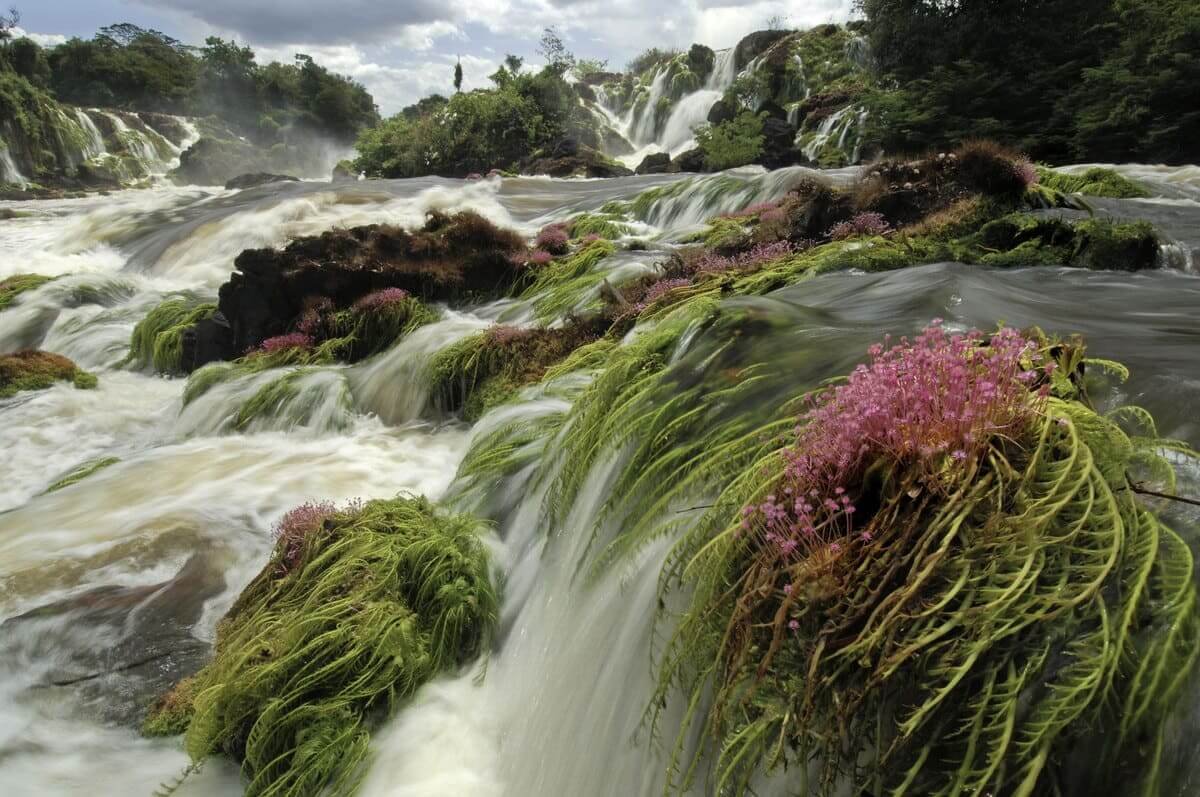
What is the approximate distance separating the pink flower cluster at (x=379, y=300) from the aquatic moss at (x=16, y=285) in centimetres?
827

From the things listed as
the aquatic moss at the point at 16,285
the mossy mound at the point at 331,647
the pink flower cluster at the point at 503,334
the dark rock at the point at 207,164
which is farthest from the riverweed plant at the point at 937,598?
the dark rock at the point at 207,164

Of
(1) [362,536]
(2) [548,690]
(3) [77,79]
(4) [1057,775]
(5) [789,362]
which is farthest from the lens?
(3) [77,79]

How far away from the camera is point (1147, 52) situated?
17062mm

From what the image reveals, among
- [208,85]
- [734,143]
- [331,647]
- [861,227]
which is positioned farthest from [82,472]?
[208,85]

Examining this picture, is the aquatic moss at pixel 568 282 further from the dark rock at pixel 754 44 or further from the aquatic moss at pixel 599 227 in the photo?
the dark rock at pixel 754 44

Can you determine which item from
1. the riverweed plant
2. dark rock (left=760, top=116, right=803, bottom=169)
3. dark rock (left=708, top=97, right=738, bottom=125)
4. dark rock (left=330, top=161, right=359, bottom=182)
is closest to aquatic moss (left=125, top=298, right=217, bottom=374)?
the riverweed plant

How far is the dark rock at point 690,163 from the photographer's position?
27656 millimetres

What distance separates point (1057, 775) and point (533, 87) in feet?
138

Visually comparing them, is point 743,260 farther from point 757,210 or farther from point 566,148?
point 566,148

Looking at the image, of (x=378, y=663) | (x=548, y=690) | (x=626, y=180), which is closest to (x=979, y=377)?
(x=548, y=690)

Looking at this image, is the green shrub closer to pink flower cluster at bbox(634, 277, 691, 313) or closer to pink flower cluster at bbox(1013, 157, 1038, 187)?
A: pink flower cluster at bbox(1013, 157, 1038, 187)

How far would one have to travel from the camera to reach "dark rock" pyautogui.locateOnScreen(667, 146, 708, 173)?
27.7m

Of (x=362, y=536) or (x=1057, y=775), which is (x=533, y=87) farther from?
(x=1057, y=775)

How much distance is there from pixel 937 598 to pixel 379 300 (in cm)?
799
